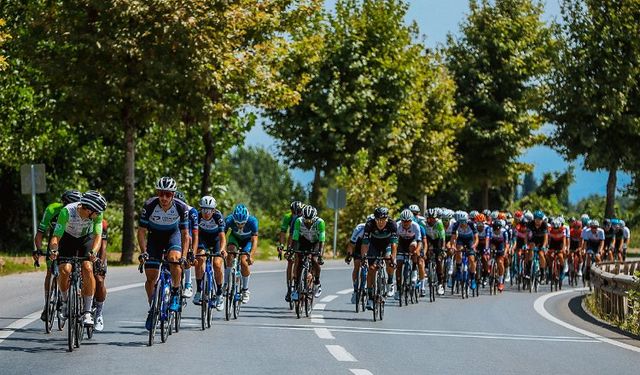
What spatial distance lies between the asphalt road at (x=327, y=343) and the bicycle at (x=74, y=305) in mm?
197

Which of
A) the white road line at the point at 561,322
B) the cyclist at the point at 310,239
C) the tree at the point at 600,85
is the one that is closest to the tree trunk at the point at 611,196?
the tree at the point at 600,85

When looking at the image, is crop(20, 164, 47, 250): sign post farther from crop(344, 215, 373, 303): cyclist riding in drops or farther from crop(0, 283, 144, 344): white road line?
crop(0, 283, 144, 344): white road line

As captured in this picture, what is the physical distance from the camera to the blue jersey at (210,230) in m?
17.9

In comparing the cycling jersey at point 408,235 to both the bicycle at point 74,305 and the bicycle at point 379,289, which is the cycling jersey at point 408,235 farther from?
the bicycle at point 74,305

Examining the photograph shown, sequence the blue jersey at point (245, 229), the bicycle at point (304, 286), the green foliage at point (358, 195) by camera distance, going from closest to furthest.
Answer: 1. the bicycle at point (304, 286)
2. the blue jersey at point (245, 229)
3. the green foliage at point (358, 195)

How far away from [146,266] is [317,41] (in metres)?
31.1

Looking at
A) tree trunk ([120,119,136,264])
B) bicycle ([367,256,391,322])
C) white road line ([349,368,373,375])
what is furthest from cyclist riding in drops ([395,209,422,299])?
tree trunk ([120,119,136,264])

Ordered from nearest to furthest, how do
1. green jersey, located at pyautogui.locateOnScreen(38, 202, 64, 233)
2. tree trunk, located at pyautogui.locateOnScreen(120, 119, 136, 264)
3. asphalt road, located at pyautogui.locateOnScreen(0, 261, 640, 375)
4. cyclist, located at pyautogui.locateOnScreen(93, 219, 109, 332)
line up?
asphalt road, located at pyautogui.locateOnScreen(0, 261, 640, 375), green jersey, located at pyautogui.locateOnScreen(38, 202, 64, 233), cyclist, located at pyautogui.locateOnScreen(93, 219, 109, 332), tree trunk, located at pyautogui.locateOnScreen(120, 119, 136, 264)

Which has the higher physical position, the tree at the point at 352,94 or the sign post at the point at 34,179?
the tree at the point at 352,94

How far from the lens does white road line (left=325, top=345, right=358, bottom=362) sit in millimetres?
13066

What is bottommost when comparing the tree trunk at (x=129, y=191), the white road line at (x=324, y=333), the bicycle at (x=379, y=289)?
the white road line at (x=324, y=333)

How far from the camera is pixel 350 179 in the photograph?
48.0 meters

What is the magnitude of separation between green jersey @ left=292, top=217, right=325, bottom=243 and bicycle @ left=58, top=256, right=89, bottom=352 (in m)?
5.85

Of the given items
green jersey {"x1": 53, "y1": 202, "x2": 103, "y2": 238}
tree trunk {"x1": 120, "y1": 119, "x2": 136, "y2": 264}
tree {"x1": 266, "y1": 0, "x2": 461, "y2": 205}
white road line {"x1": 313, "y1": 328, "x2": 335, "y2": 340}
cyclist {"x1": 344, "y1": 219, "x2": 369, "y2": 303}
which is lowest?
white road line {"x1": 313, "y1": 328, "x2": 335, "y2": 340}
